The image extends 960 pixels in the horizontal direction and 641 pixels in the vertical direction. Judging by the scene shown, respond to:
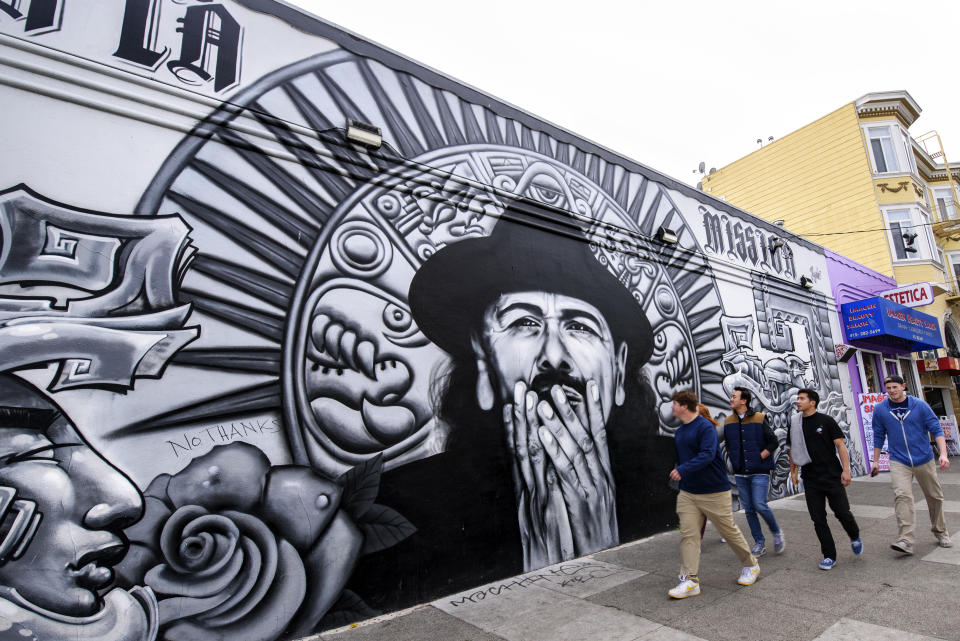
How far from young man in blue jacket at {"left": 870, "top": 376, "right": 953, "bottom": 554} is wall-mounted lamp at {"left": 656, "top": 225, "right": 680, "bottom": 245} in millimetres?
3694

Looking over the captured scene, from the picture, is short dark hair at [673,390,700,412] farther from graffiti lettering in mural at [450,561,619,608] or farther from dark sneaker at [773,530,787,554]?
dark sneaker at [773,530,787,554]

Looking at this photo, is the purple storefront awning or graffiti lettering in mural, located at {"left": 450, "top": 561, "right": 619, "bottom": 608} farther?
the purple storefront awning

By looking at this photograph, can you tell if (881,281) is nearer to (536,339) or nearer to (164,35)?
(536,339)

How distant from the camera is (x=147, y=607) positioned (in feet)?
10.2

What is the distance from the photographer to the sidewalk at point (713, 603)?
344cm

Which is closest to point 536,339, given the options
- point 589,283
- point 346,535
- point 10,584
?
point 589,283

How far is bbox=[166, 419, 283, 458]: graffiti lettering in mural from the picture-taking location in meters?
3.40

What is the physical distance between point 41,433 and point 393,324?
2.57 m

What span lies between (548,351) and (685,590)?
2.77 metres

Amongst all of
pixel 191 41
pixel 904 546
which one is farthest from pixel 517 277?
pixel 904 546

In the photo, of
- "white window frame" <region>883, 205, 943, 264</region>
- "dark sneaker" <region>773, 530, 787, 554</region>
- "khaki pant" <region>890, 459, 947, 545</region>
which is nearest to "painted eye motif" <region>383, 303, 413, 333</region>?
"dark sneaker" <region>773, 530, 787, 554</region>

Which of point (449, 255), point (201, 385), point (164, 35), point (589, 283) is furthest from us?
point (589, 283)

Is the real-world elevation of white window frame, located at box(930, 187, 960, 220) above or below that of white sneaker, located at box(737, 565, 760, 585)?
above

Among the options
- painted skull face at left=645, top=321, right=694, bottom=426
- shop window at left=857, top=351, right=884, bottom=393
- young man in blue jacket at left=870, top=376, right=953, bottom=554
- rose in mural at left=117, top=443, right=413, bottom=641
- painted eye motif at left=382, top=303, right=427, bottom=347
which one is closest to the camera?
rose in mural at left=117, top=443, right=413, bottom=641
